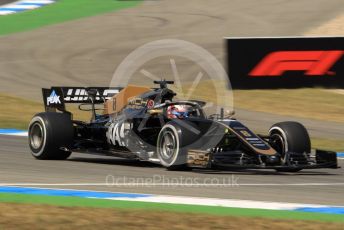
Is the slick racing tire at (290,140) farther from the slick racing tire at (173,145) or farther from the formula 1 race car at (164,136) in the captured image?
the slick racing tire at (173,145)

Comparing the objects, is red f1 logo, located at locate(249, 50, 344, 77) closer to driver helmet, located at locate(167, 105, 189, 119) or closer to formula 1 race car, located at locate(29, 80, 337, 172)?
formula 1 race car, located at locate(29, 80, 337, 172)

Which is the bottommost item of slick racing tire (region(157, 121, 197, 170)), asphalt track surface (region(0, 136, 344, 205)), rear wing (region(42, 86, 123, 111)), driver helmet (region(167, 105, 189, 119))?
asphalt track surface (region(0, 136, 344, 205))

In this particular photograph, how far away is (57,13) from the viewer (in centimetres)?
3609

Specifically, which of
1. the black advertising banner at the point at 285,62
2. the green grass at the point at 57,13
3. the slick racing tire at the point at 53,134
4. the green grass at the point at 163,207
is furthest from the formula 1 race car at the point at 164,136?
the green grass at the point at 57,13

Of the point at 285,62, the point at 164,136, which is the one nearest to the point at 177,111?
the point at 164,136

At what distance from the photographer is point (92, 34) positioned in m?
32.4

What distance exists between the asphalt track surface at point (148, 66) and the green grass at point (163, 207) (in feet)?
2.99

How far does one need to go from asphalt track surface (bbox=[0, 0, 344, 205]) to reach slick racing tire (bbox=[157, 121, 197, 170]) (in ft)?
0.59

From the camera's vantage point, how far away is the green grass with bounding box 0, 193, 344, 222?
8812mm

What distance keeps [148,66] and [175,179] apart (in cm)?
1691

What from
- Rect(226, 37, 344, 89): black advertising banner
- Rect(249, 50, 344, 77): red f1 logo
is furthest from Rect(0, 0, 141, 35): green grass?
Rect(249, 50, 344, 77): red f1 logo

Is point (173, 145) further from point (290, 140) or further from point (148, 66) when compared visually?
point (148, 66)

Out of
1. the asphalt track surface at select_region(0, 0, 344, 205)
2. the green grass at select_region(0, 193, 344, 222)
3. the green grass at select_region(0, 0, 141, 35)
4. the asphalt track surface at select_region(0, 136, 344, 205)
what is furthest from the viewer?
the green grass at select_region(0, 0, 141, 35)

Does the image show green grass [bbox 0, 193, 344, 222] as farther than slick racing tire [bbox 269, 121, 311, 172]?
No
